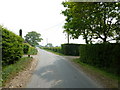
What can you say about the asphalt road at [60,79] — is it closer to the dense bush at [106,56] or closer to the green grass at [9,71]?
the green grass at [9,71]

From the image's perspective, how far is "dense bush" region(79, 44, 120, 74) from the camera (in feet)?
25.3

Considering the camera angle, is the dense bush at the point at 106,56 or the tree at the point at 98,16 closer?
the dense bush at the point at 106,56

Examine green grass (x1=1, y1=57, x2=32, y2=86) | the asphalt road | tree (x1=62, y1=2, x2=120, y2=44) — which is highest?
tree (x1=62, y1=2, x2=120, y2=44)

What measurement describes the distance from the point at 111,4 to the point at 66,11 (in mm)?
7407

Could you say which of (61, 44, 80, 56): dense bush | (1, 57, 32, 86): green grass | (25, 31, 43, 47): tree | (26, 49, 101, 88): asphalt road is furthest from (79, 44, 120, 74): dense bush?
(25, 31, 43, 47): tree

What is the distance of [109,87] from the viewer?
5.36 meters

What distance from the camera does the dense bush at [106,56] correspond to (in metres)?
7.70

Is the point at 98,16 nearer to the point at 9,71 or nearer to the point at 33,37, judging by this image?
the point at 9,71

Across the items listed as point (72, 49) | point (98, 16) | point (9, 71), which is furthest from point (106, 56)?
point (72, 49)

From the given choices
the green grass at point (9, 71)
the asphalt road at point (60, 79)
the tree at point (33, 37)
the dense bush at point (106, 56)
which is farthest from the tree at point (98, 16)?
the tree at point (33, 37)

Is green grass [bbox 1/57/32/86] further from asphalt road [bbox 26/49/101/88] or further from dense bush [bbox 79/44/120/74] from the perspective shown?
dense bush [bbox 79/44/120/74]

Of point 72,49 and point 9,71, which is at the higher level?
point 72,49

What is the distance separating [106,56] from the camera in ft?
29.4

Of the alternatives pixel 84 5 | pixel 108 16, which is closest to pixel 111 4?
pixel 108 16
